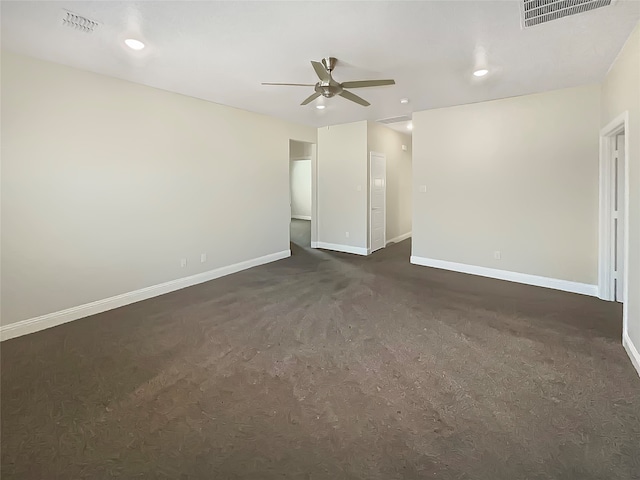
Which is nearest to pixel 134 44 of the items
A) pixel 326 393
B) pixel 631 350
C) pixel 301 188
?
pixel 326 393

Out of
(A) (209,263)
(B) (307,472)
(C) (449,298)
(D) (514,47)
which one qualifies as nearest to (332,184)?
(A) (209,263)

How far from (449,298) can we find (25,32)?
4937 mm

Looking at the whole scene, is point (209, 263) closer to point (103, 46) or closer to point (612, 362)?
point (103, 46)

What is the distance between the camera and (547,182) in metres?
4.68

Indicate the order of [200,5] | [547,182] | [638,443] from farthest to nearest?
[547,182] < [200,5] < [638,443]

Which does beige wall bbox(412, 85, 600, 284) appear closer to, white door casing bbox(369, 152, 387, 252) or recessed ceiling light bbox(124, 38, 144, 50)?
white door casing bbox(369, 152, 387, 252)

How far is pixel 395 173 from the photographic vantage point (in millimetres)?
8062

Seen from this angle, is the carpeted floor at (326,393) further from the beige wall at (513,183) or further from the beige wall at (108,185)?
the beige wall at (513,183)

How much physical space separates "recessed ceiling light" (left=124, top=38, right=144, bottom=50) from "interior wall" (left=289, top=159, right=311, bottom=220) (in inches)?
385

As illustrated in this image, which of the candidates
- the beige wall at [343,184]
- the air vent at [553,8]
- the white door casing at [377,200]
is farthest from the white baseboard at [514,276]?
the air vent at [553,8]

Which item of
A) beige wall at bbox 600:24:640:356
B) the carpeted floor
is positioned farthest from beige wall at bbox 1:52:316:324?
beige wall at bbox 600:24:640:356

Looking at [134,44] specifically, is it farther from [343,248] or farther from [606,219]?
[606,219]

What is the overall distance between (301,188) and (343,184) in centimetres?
612

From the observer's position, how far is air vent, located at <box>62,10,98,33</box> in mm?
2533
